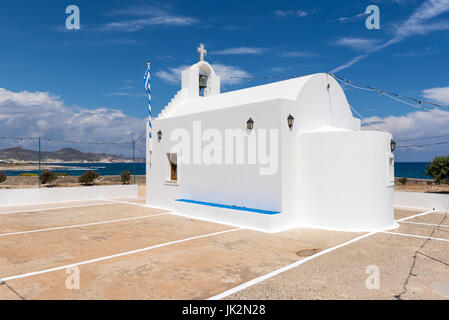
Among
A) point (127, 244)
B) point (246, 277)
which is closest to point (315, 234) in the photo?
point (246, 277)

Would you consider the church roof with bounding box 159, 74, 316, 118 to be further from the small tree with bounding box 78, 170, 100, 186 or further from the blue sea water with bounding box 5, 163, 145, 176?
the small tree with bounding box 78, 170, 100, 186

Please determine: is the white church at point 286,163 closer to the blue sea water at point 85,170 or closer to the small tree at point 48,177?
the blue sea water at point 85,170

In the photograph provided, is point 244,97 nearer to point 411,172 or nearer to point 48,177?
point 48,177

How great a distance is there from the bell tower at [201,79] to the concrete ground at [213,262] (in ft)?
24.9

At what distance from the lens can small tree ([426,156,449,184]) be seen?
17.6m

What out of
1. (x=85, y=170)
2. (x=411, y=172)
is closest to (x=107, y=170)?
(x=85, y=170)

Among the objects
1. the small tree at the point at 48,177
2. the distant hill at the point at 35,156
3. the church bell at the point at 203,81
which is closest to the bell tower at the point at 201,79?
the church bell at the point at 203,81

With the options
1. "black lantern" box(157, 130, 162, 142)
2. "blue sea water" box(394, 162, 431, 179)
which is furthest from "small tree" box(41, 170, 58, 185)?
"blue sea water" box(394, 162, 431, 179)

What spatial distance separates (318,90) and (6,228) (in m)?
11.1

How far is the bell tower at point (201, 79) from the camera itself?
49.9 feet

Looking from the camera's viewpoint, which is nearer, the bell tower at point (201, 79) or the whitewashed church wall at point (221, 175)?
the whitewashed church wall at point (221, 175)

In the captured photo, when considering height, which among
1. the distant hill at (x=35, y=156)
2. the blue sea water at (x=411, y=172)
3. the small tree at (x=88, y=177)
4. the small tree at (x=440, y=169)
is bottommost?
the blue sea water at (x=411, y=172)

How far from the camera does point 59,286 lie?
491 centimetres
